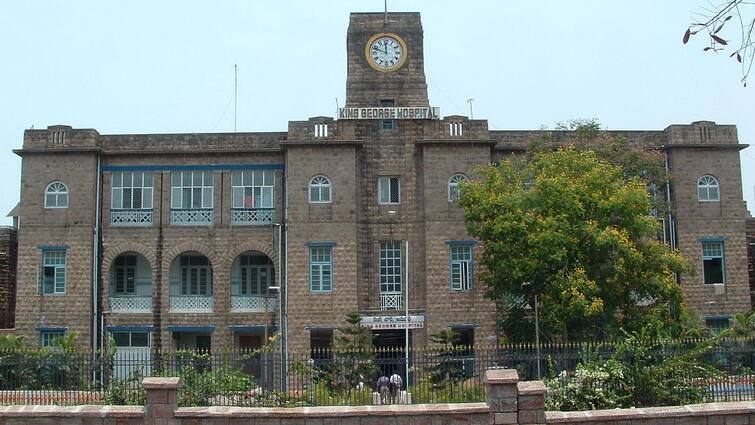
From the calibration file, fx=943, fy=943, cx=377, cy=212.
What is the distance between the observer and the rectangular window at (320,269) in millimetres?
34719

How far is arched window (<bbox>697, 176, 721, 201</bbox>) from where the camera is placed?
3584 cm

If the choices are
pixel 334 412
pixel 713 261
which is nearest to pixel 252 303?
pixel 713 261

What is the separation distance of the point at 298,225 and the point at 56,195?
9385 millimetres

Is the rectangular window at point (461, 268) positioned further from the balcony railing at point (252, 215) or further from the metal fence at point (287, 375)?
the metal fence at point (287, 375)

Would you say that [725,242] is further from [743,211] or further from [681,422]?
[681,422]

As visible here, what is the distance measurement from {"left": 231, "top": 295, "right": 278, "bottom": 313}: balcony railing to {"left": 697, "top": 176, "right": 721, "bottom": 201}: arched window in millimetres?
16649

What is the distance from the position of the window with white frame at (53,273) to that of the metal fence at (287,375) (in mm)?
14899

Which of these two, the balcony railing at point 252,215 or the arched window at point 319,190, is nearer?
the arched window at point 319,190

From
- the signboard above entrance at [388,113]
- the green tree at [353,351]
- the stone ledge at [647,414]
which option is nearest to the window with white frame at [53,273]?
the green tree at [353,351]

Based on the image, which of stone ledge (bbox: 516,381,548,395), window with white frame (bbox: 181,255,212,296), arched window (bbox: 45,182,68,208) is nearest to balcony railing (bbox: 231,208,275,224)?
window with white frame (bbox: 181,255,212,296)

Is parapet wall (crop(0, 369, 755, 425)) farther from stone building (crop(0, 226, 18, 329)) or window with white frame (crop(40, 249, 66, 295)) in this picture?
stone building (crop(0, 226, 18, 329))

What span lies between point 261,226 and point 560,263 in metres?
12.5

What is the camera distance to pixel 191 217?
36281 mm

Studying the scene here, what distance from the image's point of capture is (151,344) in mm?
35719
